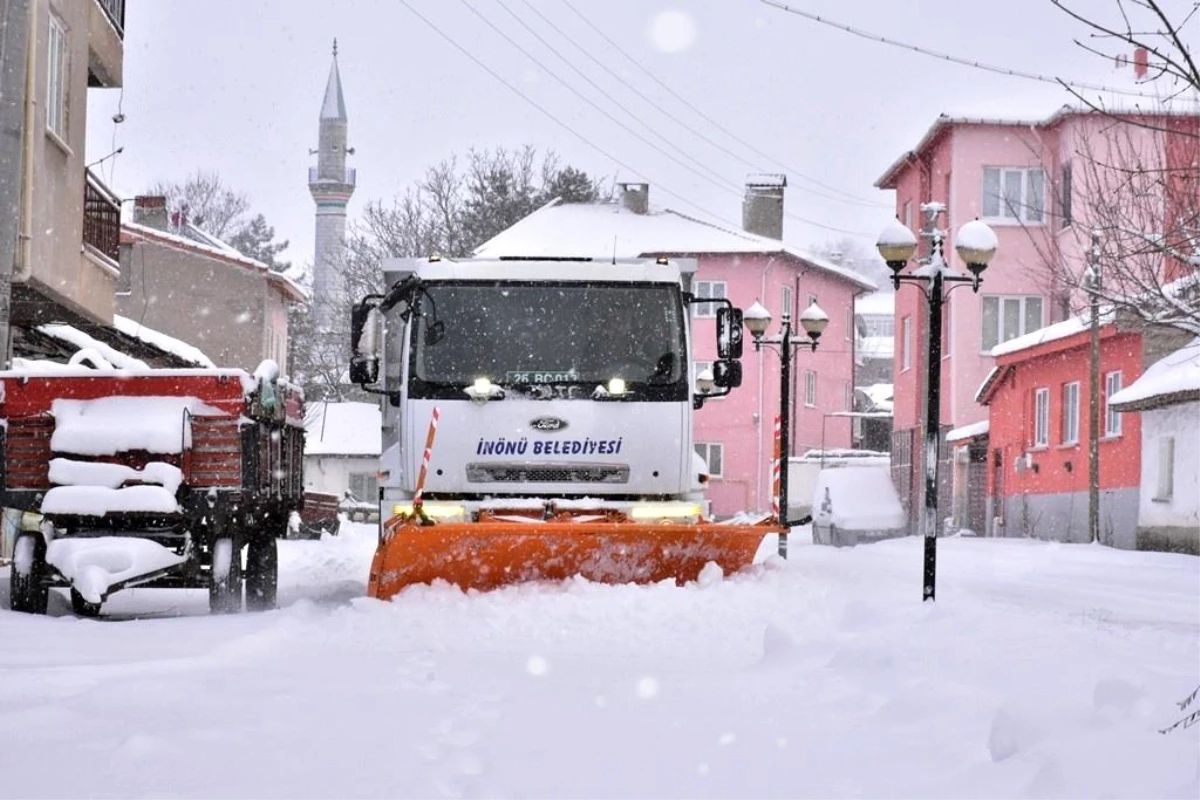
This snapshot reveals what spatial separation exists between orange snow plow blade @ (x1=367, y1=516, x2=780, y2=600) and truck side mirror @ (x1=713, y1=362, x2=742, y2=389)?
1.46 m

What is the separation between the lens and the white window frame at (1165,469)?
93.5 feet

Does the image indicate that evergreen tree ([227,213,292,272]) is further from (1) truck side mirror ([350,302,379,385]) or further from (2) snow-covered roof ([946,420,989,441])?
(1) truck side mirror ([350,302,379,385])

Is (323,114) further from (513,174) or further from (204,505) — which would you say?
(204,505)

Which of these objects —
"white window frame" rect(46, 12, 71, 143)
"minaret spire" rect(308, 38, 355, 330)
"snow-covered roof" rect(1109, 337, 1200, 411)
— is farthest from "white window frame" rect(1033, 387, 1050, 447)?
"minaret spire" rect(308, 38, 355, 330)

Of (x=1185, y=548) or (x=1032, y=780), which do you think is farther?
(x=1185, y=548)

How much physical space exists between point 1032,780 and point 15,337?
19384 mm

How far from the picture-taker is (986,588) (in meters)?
16.8

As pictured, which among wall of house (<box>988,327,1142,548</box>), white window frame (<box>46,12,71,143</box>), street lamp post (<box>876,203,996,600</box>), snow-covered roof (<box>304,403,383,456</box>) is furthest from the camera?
snow-covered roof (<box>304,403,383,456</box>)

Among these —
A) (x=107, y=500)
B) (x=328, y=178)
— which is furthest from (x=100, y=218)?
(x=328, y=178)

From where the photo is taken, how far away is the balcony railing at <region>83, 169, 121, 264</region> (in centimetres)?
2128

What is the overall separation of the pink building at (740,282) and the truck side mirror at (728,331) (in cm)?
4048

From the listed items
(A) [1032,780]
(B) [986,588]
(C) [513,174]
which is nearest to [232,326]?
(C) [513,174]

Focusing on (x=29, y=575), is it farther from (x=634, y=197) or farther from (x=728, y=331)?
(x=634, y=197)

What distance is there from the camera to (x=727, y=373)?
44.4 ft
